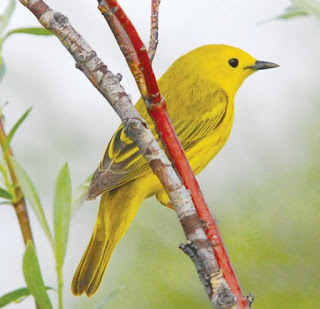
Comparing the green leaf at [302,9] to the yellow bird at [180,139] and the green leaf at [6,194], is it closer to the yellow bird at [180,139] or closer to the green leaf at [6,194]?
the green leaf at [6,194]

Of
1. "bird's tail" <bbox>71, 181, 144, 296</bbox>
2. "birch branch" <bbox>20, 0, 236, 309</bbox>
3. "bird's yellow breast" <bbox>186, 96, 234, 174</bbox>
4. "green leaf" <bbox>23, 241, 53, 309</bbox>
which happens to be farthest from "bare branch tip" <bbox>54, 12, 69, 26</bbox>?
"bird's yellow breast" <bbox>186, 96, 234, 174</bbox>

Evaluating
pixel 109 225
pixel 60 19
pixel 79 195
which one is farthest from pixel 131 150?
pixel 60 19

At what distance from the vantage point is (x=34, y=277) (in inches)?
36.2

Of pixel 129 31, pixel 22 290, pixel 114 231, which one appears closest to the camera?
pixel 129 31

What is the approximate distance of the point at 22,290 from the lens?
1.04 metres

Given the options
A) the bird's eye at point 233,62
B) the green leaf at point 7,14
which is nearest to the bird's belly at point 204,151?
the bird's eye at point 233,62

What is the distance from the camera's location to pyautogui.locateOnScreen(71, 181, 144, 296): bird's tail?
7.02 feet

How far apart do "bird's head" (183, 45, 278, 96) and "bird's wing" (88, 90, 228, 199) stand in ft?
0.37

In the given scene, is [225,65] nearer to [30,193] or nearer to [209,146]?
[209,146]

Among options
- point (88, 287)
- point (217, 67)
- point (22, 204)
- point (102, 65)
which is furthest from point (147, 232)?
point (102, 65)

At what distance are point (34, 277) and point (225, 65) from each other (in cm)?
223

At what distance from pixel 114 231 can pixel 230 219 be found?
0.55m

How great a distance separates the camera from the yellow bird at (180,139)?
7.09ft

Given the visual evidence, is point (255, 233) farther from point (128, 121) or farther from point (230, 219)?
point (128, 121)
